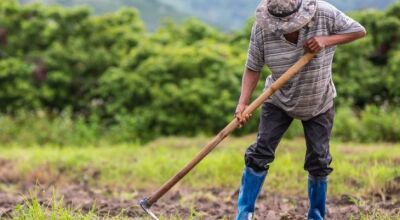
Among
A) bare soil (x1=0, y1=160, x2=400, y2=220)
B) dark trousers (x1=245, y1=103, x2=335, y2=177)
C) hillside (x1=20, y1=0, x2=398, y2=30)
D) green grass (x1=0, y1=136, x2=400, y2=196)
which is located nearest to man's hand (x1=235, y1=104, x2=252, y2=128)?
dark trousers (x1=245, y1=103, x2=335, y2=177)

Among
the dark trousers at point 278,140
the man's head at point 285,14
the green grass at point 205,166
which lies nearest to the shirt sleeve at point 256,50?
the man's head at point 285,14

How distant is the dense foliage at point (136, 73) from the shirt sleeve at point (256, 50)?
21.7ft

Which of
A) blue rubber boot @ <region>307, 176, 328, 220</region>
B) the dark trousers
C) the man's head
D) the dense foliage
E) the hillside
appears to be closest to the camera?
the man's head

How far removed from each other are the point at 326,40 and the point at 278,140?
0.75 metres

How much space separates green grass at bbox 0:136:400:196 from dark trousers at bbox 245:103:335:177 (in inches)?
85.4

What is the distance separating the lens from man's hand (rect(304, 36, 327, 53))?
4.20 m

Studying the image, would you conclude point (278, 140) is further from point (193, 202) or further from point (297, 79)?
point (193, 202)

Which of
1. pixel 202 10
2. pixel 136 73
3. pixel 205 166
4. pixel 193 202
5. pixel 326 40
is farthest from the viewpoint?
pixel 202 10

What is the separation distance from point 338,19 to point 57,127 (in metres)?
8.94

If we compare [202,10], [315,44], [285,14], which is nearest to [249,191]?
[315,44]

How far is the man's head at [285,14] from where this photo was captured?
13.6ft

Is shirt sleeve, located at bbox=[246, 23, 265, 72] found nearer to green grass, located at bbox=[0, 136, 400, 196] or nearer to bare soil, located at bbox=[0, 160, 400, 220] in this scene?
bare soil, located at bbox=[0, 160, 400, 220]

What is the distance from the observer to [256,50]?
4.48 m

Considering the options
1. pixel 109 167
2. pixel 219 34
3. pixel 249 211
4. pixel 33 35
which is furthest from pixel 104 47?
pixel 249 211
